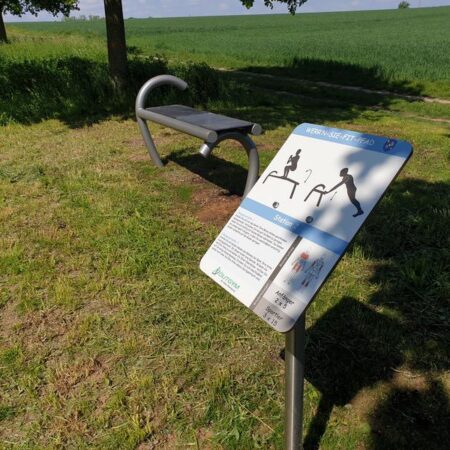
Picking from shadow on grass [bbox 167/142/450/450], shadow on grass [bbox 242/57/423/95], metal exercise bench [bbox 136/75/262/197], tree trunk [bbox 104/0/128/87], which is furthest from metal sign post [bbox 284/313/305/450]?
shadow on grass [bbox 242/57/423/95]

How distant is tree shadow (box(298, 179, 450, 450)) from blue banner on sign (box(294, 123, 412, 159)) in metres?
1.33

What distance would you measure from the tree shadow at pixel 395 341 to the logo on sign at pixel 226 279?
0.98 metres

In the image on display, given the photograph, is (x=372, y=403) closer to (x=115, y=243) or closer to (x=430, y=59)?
(x=115, y=243)

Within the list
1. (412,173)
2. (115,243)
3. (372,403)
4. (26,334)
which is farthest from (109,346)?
(412,173)

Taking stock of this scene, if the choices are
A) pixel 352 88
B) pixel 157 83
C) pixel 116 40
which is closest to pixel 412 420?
pixel 157 83

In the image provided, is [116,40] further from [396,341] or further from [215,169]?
[396,341]

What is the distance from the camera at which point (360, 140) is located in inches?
67.9

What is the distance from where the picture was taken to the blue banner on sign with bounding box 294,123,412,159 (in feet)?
5.12

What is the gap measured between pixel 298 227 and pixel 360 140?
449mm

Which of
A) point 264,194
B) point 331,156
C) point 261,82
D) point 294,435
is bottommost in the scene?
point 261,82

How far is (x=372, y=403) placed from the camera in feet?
7.30

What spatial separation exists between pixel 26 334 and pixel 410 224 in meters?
3.19

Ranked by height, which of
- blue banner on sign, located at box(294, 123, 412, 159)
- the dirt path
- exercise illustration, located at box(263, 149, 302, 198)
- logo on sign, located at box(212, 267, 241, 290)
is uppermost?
blue banner on sign, located at box(294, 123, 412, 159)

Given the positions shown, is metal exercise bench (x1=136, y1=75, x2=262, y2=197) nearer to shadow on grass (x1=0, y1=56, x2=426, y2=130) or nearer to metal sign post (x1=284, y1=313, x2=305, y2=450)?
metal sign post (x1=284, y1=313, x2=305, y2=450)
